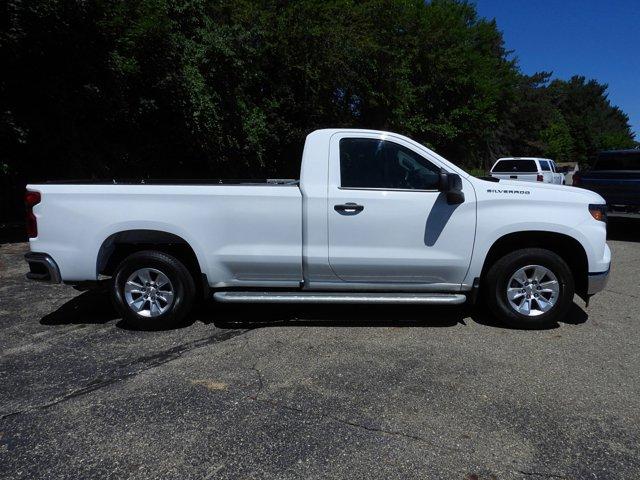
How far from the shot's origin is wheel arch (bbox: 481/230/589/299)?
5008 millimetres

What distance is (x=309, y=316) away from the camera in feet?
18.0

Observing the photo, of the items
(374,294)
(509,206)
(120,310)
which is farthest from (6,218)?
(509,206)

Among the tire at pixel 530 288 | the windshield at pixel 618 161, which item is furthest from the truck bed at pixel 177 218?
the windshield at pixel 618 161

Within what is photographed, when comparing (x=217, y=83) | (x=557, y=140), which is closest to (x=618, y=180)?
(x=217, y=83)

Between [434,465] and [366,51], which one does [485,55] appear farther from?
[434,465]

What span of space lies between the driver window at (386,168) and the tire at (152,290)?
1.83 meters

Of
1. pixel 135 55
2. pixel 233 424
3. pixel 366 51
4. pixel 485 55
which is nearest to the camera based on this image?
pixel 233 424

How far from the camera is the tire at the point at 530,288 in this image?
195 inches

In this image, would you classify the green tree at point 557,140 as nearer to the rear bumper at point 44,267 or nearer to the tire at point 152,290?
the tire at point 152,290

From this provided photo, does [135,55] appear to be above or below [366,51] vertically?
below

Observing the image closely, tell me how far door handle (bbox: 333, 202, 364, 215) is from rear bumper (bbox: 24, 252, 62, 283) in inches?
108

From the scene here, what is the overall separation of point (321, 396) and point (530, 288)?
8.28ft

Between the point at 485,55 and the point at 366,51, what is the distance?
50.4 ft

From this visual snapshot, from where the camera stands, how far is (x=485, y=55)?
3148cm
